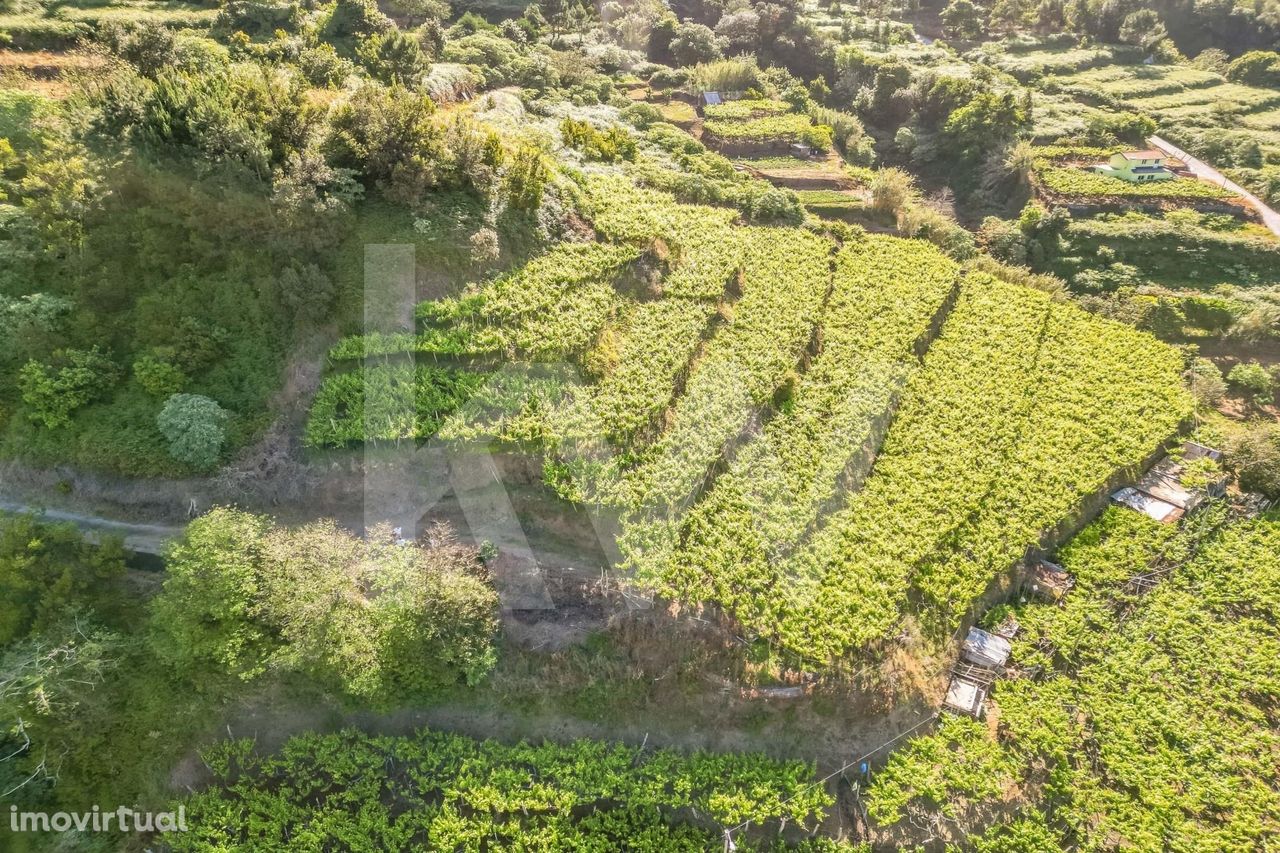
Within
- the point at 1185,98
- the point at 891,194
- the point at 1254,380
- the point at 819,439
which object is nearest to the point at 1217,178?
the point at 1185,98

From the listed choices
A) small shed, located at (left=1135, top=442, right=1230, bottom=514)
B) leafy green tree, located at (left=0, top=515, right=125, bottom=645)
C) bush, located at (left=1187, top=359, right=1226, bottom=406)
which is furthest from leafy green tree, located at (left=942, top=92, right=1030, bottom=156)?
leafy green tree, located at (left=0, top=515, right=125, bottom=645)

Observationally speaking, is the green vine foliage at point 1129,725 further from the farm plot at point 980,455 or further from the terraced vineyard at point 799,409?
the terraced vineyard at point 799,409

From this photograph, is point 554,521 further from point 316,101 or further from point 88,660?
point 316,101

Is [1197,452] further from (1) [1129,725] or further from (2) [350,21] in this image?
(2) [350,21]

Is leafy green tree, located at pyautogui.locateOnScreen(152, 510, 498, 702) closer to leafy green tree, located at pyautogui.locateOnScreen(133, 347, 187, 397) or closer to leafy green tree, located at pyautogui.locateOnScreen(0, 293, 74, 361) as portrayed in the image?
leafy green tree, located at pyautogui.locateOnScreen(133, 347, 187, 397)

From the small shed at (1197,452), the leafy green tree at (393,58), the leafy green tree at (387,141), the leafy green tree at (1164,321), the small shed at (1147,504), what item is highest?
the leafy green tree at (393,58)

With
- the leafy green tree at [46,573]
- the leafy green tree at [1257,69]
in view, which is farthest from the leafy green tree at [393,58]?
the leafy green tree at [1257,69]
